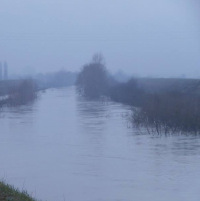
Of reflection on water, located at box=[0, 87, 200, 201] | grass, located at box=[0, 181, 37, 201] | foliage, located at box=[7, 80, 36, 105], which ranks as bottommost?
reflection on water, located at box=[0, 87, 200, 201]

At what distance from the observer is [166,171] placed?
5.16 metres

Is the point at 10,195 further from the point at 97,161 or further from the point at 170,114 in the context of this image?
the point at 170,114

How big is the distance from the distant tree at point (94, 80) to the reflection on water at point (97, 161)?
7.19 metres

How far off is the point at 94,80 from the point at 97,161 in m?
11.6

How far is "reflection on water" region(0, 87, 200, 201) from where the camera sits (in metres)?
4.25

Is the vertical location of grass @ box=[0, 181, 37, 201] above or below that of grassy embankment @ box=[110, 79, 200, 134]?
above

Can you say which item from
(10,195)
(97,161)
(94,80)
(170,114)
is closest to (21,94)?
(94,80)

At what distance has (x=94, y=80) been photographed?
1716 cm

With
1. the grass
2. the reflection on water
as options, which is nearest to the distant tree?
the reflection on water

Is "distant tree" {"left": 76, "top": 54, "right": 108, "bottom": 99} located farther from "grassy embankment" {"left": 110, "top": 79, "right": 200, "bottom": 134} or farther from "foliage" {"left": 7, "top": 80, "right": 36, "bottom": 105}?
"grassy embankment" {"left": 110, "top": 79, "right": 200, "bottom": 134}

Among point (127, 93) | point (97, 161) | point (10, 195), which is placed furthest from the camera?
point (127, 93)

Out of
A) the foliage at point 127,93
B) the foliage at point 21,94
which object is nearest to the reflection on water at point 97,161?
the foliage at point 127,93

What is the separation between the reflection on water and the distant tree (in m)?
7.19

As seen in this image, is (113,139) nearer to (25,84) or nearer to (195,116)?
(195,116)
